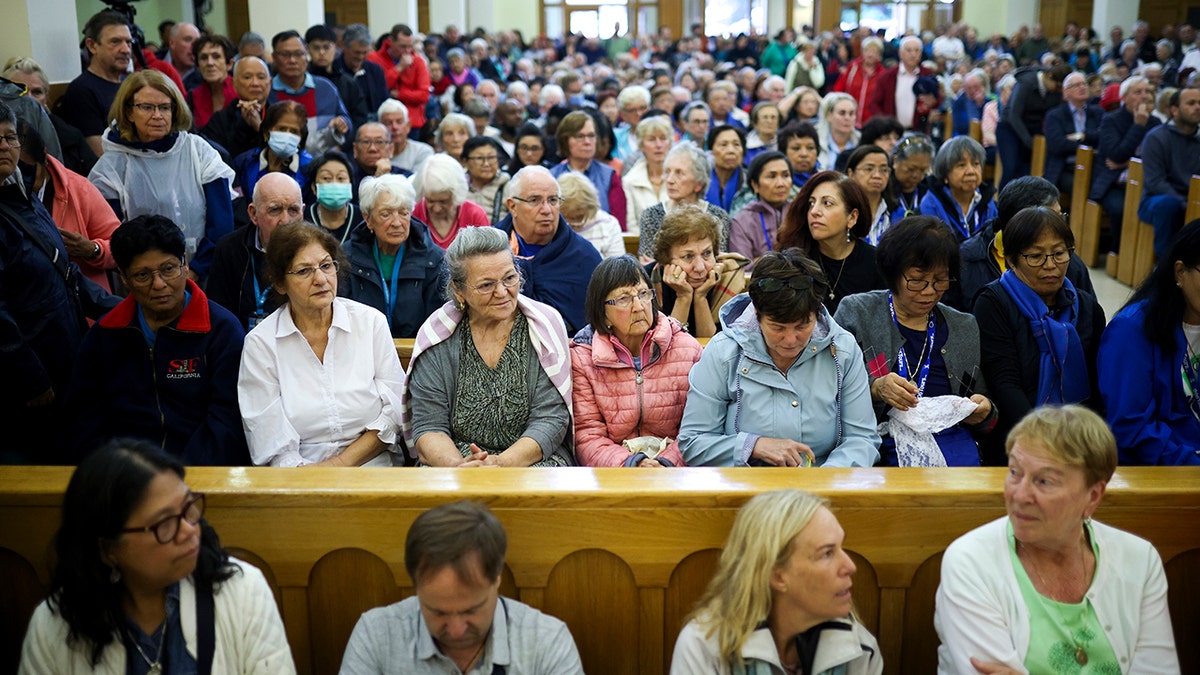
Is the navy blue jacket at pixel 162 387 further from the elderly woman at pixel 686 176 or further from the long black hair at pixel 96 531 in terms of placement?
the elderly woman at pixel 686 176

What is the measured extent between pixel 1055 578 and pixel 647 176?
14.5 feet

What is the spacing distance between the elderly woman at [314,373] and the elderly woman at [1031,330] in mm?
1754

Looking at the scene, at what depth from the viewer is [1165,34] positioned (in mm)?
18031

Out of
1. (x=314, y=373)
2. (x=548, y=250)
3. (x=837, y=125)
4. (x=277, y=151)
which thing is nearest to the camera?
(x=314, y=373)

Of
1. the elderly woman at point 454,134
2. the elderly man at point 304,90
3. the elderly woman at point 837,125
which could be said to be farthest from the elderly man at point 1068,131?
the elderly man at point 304,90

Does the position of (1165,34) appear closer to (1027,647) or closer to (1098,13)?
(1098,13)

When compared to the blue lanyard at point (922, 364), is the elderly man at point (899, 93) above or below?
above

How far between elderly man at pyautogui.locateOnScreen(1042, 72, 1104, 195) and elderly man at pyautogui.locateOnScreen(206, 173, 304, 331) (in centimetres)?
708

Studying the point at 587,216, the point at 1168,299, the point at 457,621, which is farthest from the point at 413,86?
the point at 457,621

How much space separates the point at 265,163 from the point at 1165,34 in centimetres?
1736

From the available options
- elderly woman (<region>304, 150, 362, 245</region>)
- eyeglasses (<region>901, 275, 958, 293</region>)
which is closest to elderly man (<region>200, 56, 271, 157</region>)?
elderly woman (<region>304, 150, 362, 245</region>)

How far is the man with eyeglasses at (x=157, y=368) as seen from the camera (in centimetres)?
303

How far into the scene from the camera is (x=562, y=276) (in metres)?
4.22

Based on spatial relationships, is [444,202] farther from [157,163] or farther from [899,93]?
[899,93]
